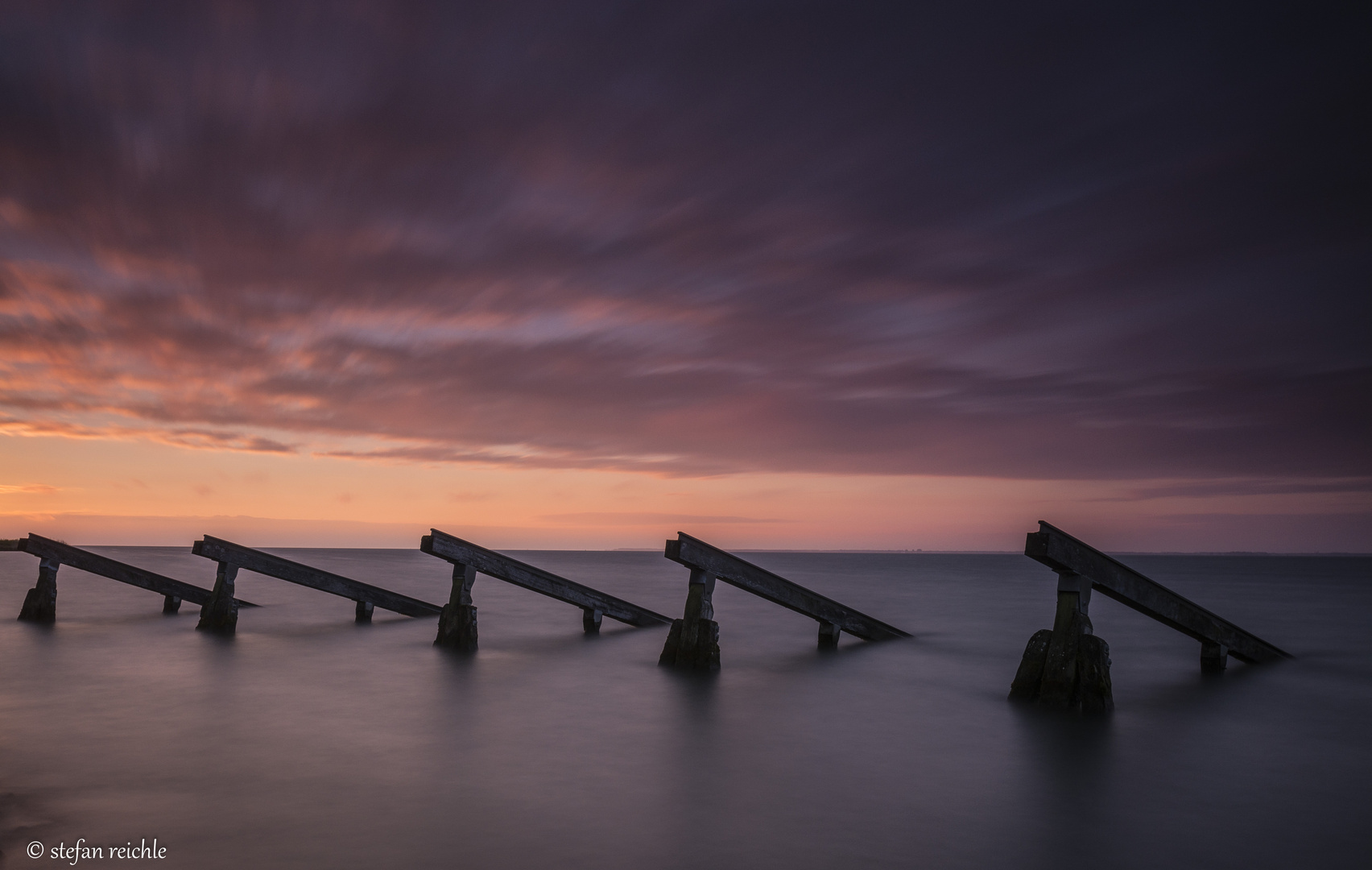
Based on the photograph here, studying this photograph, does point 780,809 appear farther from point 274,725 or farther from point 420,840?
point 274,725

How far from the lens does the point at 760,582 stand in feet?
47.3

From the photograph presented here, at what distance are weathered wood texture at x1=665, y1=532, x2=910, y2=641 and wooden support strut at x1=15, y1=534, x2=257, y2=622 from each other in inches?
513

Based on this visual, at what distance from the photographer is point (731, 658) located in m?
17.1

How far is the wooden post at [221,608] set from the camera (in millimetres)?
18703

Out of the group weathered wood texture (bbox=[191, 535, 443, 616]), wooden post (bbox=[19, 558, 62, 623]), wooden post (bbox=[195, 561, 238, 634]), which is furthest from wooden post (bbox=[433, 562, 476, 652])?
wooden post (bbox=[19, 558, 62, 623])

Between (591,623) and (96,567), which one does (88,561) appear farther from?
(591,623)

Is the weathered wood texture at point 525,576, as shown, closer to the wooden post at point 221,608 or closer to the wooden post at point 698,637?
the wooden post at point 698,637

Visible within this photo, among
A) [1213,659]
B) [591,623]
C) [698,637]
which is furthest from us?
→ [591,623]

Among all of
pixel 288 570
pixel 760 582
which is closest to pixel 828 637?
pixel 760 582

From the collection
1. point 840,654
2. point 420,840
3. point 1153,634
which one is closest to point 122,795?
point 420,840

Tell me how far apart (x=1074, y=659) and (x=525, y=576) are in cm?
1015

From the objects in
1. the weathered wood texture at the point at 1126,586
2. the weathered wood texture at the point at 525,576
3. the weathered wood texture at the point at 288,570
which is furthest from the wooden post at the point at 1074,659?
the weathered wood texture at the point at 288,570

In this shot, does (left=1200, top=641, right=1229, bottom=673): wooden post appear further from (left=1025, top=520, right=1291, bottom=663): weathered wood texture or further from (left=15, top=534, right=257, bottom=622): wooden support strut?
(left=15, top=534, right=257, bottom=622): wooden support strut

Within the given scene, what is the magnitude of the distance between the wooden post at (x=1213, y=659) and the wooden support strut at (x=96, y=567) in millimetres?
21248
